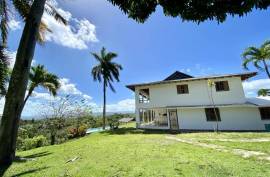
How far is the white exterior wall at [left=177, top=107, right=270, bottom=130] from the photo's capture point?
1834 cm

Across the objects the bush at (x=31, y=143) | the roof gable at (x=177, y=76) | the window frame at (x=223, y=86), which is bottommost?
the bush at (x=31, y=143)

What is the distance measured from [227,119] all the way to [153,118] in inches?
447

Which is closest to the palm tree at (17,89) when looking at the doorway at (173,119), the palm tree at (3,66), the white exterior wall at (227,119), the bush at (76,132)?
the palm tree at (3,66)

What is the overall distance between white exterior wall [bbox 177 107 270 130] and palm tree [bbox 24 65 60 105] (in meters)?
14.6

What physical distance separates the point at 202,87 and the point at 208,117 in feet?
12.0

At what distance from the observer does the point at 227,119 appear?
19.1 m

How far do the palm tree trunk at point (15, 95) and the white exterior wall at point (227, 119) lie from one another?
17674mm

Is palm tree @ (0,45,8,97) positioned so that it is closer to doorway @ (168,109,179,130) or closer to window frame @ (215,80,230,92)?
doorway @ (168,109,179,130)

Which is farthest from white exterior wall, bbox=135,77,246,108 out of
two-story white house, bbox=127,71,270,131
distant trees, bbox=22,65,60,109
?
distant trees, bbox=22,65,60,109

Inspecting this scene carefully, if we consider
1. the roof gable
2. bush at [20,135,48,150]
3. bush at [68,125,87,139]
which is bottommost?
bush at [20,135,48,150]

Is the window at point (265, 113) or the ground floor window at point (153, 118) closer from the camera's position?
the window at point (265, 113)

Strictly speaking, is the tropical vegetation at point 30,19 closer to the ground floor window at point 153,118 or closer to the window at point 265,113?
the ground floor window at point 153,118

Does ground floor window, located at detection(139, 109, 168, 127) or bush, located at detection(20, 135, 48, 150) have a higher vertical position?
ground floor window, located at detection(139, 109, 168, 127)

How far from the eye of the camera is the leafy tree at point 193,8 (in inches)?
154
